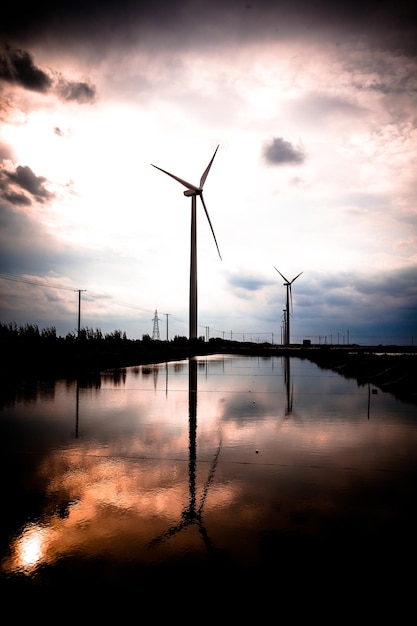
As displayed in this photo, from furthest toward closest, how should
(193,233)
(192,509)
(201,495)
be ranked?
(193,233) → (201,495) → (192,509)

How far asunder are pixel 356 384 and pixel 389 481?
15.9m

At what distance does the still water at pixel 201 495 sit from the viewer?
4.31 m

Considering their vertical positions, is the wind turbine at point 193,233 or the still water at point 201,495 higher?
the wind turbine at point 193,233

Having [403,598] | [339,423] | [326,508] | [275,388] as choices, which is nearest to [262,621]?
[403,598]

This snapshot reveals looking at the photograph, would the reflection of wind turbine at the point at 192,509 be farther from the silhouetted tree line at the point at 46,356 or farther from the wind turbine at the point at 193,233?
the wind turbine at the point at 193,233

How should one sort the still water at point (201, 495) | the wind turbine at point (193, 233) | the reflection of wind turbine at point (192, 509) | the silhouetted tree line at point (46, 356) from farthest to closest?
the wind turbine at point (193, 233) < the silhouetted tree line at point (46, 356) < the reflection of wind turbine at point (192, 509) < the still water at point (201, 495)

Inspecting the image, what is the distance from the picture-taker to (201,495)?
6.13 m

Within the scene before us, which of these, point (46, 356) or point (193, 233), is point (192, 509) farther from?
point (193, 233)

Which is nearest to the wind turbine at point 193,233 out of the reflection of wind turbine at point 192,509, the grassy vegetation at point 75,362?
the grassy vegetation at point 75,362

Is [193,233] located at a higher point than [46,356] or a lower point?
higher

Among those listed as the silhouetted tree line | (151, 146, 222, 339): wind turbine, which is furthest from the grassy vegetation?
(151, 146, 222, 339): wind turbine

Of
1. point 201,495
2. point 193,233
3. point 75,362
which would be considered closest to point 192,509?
point 201,495

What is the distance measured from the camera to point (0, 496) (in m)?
6.18

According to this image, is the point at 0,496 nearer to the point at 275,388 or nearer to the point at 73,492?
the point at 73,492
